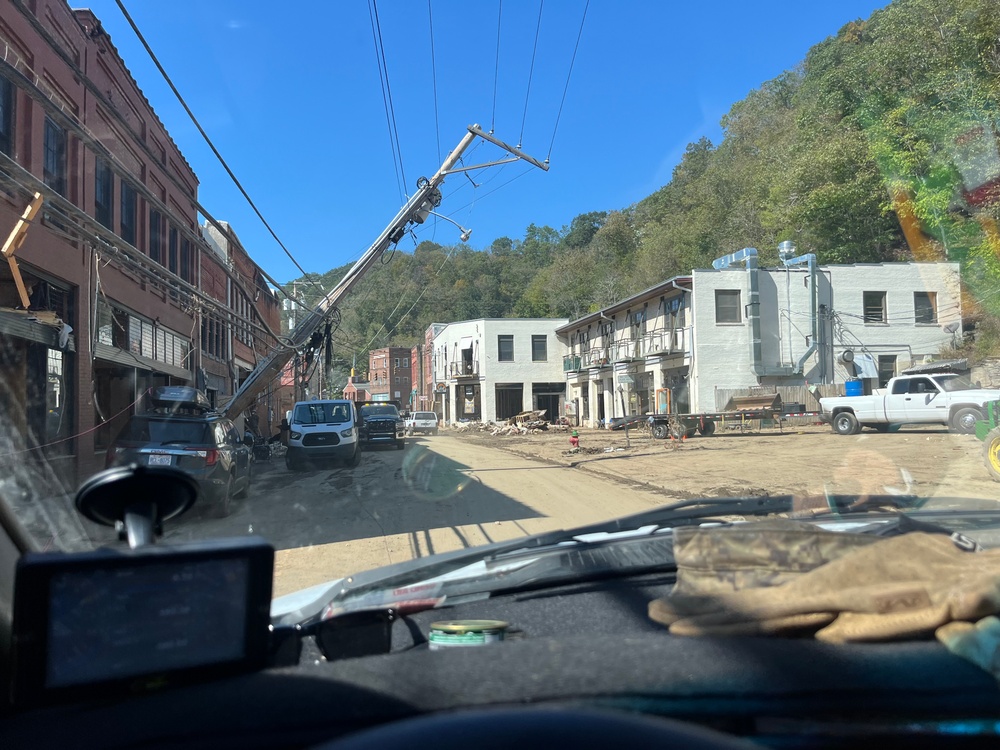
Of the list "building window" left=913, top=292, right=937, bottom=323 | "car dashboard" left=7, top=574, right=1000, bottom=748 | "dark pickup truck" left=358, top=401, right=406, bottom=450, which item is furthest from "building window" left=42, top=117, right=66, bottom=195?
"building window" left=913, top=292, right=937, bottom=323

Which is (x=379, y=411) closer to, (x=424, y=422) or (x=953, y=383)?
(x=424, y=422)

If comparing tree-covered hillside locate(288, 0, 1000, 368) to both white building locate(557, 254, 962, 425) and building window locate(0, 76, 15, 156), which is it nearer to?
white building locate(557, 254, 962, 425)

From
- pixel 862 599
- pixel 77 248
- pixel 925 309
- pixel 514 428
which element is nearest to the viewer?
pixel 862 599

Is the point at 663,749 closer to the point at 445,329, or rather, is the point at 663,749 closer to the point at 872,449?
the point at 872,449

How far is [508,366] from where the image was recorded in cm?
5091

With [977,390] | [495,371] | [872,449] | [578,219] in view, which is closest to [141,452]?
[872,449]

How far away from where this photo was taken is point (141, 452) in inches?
379

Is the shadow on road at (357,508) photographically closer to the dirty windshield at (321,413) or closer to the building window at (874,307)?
the dirty windshield at (321,413)

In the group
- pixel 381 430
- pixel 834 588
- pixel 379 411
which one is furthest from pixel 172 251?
pixel 834 588

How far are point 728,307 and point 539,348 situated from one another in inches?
812

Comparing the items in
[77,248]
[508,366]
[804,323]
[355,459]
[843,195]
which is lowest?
[355,459]

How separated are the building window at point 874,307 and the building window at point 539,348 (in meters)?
23.0

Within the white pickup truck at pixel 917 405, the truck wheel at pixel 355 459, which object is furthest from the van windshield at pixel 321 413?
the white pickup truck at pixel 917 405

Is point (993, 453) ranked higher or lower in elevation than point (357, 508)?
higher
